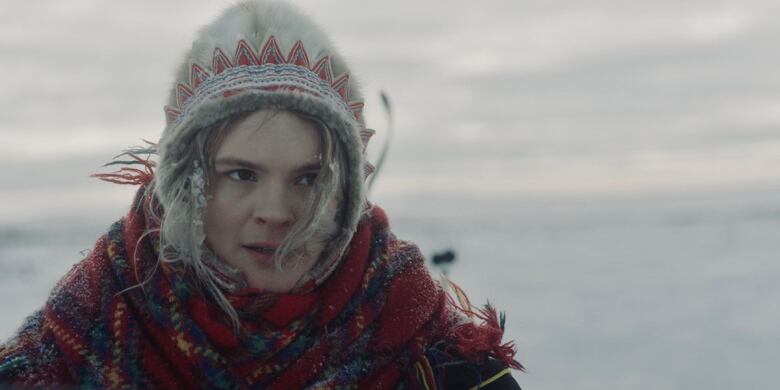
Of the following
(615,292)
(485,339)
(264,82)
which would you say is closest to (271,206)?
(264,82)

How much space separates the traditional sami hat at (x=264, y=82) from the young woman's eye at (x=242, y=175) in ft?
0.30

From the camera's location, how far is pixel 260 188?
1.64 metres

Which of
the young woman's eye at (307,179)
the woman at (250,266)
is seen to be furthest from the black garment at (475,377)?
the young woman's eye at (307,179)

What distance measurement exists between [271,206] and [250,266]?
134 mm

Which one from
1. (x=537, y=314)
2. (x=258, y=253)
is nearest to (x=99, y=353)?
(x=258, y=253)

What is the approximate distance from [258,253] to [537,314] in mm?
4925

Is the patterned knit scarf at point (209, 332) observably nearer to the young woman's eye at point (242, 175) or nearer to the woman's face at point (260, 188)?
the woman's face at point (260, 188)

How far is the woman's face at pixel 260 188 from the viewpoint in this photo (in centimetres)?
162

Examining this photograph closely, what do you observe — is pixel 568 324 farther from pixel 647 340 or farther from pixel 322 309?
pixel 322 309

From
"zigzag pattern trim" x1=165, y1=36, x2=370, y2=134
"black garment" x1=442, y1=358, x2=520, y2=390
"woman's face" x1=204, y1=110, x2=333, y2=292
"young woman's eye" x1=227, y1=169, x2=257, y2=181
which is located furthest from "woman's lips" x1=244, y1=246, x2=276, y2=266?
"black garment" x1=442, y1=358, x2=520, y2=390

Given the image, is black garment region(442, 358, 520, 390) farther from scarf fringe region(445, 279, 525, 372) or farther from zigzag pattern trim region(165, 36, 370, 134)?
zigzag pattern trim region(165, 36, 370, 134)

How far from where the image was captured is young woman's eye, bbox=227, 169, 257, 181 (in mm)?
1654

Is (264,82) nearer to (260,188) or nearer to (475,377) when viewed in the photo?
(260,188)

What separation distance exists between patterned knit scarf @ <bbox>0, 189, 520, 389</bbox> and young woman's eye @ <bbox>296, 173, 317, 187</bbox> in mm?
213
